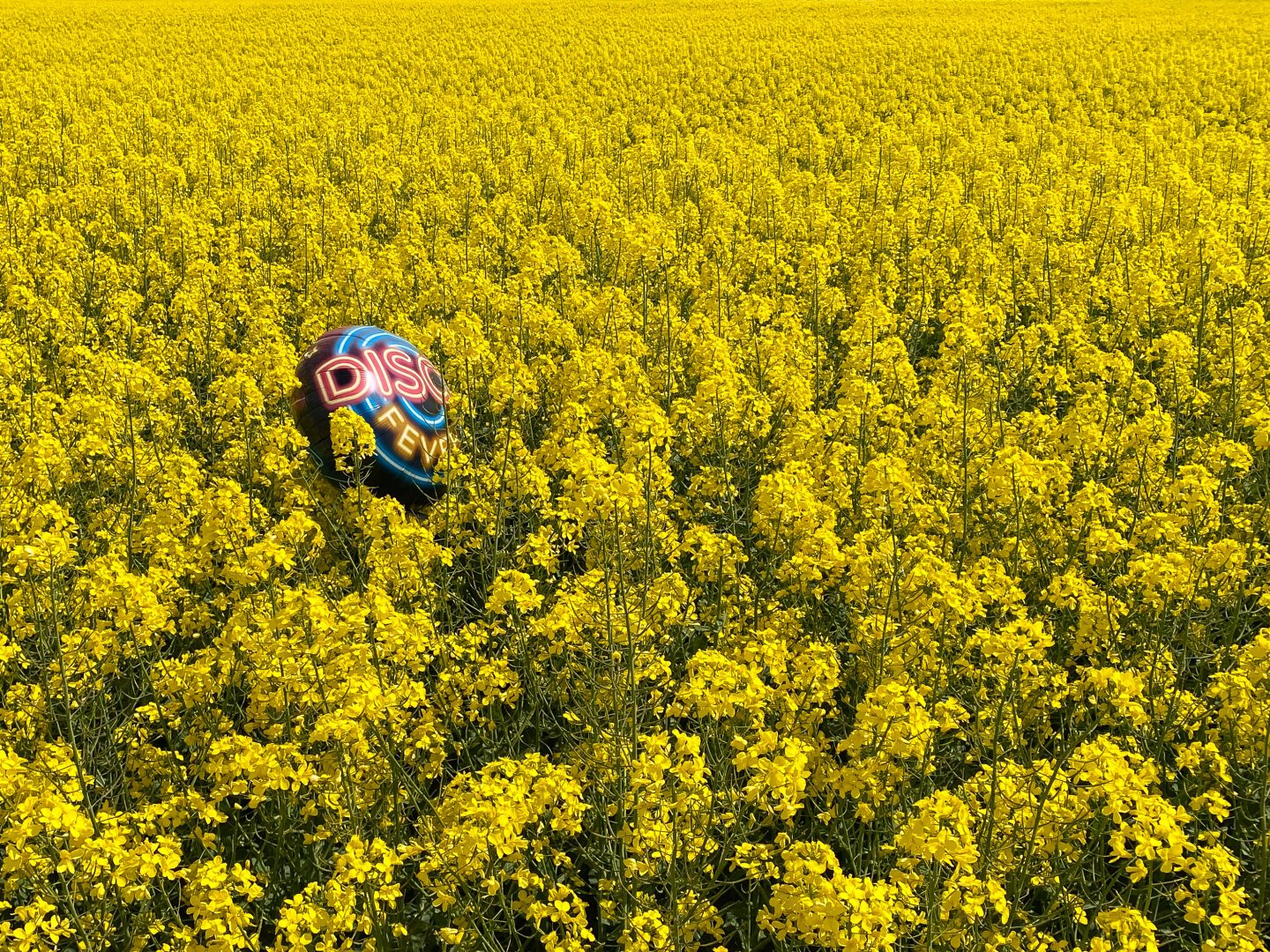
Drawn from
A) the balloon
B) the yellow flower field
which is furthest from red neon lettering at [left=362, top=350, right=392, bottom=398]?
the yellow flower field

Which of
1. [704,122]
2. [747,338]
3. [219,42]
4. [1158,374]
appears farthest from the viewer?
[219,42]

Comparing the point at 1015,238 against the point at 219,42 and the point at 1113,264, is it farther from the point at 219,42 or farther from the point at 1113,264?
the point at 219,42

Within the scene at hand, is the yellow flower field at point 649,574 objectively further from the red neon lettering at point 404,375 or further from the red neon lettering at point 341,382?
the red neon lettering at point 404,375

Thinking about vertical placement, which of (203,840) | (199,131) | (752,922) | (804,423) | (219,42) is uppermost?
(219,42)

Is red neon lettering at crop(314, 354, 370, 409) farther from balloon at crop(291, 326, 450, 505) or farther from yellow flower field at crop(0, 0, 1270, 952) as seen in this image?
yellow flower field at crop(0, 0, 1270, 952)

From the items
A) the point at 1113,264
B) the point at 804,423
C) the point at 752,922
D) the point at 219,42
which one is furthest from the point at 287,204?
the point at 219,42

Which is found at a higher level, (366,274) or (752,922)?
(366,274)

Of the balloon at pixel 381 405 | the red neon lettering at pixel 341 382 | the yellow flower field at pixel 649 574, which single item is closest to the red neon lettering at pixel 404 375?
the balloon at pixel 381 405
